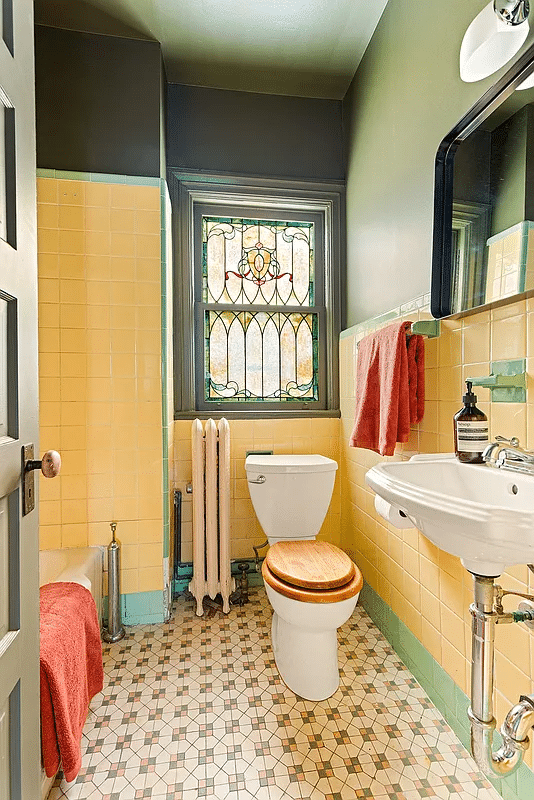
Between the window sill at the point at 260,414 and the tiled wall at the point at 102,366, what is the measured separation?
1.17 ft

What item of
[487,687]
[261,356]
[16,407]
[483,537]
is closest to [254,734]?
[487,687]

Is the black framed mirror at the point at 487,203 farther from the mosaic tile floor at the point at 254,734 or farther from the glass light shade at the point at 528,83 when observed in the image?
the mosaic tile floor at the point at 254,734

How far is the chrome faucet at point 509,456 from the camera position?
943mm

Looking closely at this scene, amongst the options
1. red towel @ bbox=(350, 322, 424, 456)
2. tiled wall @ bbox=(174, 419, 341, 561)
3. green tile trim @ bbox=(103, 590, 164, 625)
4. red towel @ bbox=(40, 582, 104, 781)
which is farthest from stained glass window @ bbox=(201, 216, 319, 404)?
red towel @ bbox=(40, 582, 104, 781)

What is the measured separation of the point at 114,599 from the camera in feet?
6.29

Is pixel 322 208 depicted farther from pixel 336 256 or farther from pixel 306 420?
pixel 306 420

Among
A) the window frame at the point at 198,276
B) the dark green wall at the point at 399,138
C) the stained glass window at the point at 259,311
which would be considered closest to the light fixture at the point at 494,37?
the dark green wall at the point at 399,138

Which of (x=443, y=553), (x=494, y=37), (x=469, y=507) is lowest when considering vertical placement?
(x=443, y=553)

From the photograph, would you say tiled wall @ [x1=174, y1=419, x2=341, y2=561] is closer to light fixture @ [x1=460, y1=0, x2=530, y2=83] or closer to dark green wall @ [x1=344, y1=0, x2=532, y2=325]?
dark green wall @ [x1=344, y1=0, x2=532, y2=325]

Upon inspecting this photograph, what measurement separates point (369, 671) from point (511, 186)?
1691 millimetres

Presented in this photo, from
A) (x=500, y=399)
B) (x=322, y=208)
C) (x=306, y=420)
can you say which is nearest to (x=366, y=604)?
(x=306, y=420)

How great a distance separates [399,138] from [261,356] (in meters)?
1.22

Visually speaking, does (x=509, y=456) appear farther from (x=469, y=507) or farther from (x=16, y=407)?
(x=16, y=407)

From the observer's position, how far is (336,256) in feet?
8.23
